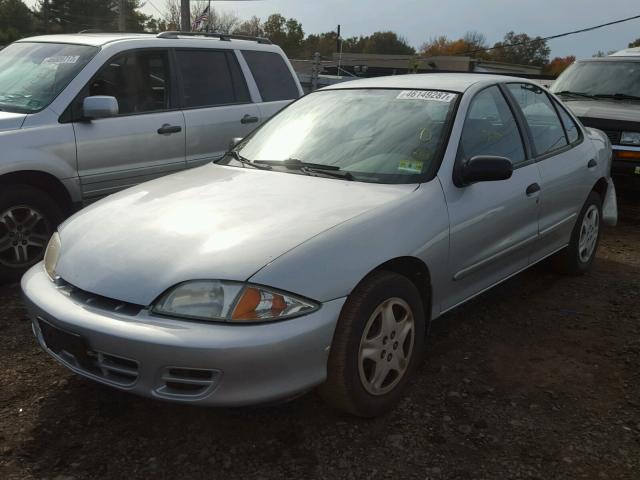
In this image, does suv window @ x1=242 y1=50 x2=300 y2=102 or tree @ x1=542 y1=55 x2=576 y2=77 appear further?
tree @ x1=542 y1=55 x2=576 y2=77

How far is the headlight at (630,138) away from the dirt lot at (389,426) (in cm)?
403

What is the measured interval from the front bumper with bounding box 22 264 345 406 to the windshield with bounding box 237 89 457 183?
1.09m

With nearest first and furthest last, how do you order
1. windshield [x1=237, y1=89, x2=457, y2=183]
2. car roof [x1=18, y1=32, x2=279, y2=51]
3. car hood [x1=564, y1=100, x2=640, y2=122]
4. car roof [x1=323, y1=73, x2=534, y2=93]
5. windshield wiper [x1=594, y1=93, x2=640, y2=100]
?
windshield [x1=237, y1=89, x2=457, y2=183]
car roof [x1=323, y1=73, x2=534, y2=93]
car roof [x1=18, y1=32, x2=279, y2=51]
car hood [x1=564, y1=100, x2=640, y2=122]
windshield wiper [x1=594, y1=93, x2=640, y2=100]

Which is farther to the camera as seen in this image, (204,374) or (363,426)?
(363,426)

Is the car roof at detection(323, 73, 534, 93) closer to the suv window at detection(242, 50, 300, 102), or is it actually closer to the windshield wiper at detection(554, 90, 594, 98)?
the suv window at detection(242, 50, 300, 102)

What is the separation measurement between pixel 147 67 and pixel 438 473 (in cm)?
411

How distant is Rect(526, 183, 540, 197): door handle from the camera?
3913 mm

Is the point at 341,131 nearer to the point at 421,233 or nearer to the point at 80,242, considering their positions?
the point at 421,233

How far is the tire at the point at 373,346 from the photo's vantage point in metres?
2.66

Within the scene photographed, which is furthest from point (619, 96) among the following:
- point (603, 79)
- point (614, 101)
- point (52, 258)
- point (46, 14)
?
point (46, 14)

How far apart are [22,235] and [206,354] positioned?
2.80 metres

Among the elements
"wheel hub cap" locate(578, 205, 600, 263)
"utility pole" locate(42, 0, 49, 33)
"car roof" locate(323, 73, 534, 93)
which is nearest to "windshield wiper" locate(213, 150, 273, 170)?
"car roof" locate(323, 73, 534, 93)

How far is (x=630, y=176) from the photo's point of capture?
23.5 ft

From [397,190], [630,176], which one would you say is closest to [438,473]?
[397,190]
